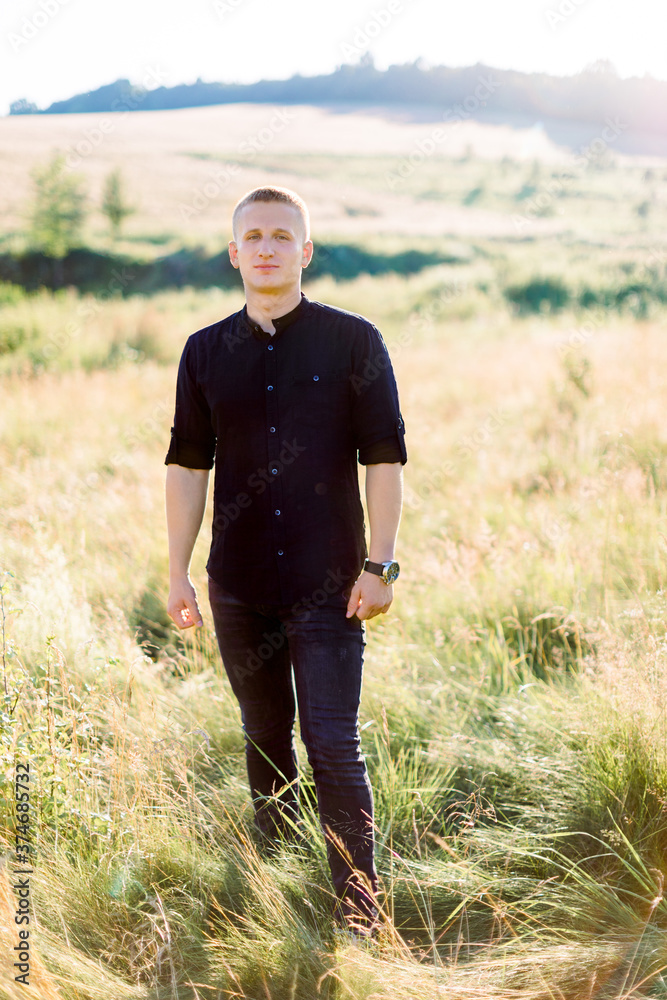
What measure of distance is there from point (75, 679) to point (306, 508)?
154 centimetres

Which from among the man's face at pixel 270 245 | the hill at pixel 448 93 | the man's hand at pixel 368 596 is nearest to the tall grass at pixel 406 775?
the man's hand at pixel 368 596

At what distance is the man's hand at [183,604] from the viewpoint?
2289 millimetres

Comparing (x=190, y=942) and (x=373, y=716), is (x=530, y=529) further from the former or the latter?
(x=190, y=942)

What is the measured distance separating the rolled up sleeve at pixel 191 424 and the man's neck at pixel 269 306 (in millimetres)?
247

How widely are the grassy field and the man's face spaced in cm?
130

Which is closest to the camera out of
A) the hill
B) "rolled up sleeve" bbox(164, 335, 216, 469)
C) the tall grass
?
the tall grass

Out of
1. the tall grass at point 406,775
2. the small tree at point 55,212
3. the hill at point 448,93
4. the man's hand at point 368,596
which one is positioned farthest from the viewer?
the hill at point 448,93

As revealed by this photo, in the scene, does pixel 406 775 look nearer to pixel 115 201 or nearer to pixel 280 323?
pixel 280 323

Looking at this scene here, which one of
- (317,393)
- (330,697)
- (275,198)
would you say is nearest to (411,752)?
(330,697)

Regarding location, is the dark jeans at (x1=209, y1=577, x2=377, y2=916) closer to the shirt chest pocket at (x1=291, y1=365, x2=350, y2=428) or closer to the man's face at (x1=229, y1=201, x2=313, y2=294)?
the shirt chest pocket at (x1=291, y1=365, x2=350, y2=428)

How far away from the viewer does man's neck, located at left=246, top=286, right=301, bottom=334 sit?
2.06 metres

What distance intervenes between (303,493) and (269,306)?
57cm

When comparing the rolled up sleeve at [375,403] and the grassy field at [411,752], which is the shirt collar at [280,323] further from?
the grassy field at [411,752]

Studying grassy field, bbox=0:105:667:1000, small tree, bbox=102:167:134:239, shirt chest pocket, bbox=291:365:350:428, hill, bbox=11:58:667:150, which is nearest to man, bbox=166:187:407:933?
shirt chest pocket, bbox=291:365:350:428
